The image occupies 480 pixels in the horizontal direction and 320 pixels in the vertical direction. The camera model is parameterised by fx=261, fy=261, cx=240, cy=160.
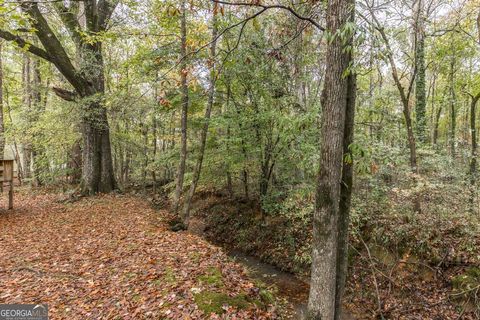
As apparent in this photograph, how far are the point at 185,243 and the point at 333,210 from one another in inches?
160

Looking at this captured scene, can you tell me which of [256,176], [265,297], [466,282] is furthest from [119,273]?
[466,282]

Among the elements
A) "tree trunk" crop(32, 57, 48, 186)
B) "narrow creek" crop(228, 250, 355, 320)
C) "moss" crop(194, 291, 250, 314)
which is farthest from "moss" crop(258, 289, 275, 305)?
"tree trunk" crop(32, 57, 48, 186)

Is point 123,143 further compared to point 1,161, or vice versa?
point 123,143

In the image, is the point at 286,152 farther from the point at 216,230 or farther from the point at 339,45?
the point at 339,45

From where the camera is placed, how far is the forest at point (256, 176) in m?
3.43

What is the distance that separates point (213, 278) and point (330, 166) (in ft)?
9.22

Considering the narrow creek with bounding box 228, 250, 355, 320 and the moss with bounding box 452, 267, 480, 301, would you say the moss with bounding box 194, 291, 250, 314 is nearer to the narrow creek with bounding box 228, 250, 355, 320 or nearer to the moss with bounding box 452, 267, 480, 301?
the narrow creek with bounding box 228, 250, 355, 320

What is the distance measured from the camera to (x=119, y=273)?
4.55 m

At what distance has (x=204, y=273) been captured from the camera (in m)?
4.60

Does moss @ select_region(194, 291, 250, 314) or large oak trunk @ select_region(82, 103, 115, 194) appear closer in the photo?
moss @ select_region(194, 291, 250, 314)

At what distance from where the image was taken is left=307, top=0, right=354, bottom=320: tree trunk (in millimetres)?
3020

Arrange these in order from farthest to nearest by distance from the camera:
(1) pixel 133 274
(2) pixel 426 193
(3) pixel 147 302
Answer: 1. (2) pixel 426 193
2. (1) pixel 133 274
3. (3) pixel 147 302

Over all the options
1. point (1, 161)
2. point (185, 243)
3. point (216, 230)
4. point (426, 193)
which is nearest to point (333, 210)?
point (185, 243)

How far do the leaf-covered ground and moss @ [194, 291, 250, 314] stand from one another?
0.01 meters
